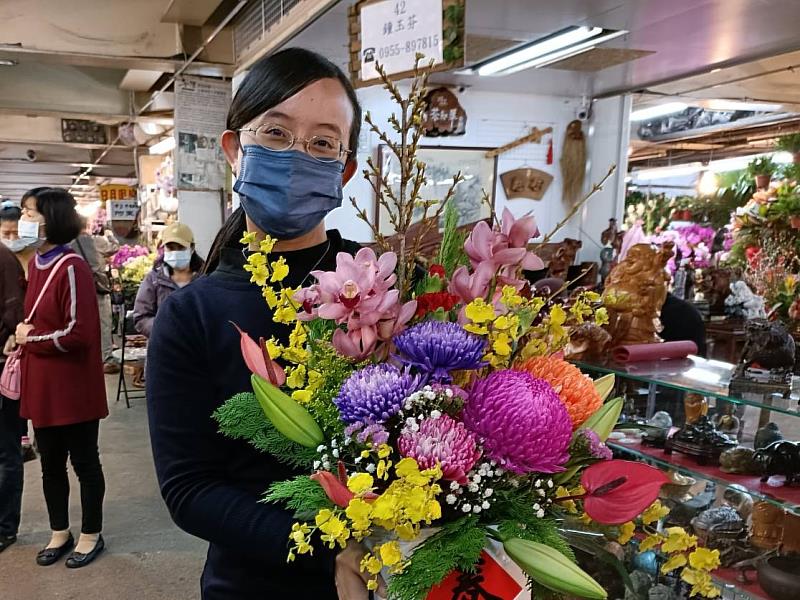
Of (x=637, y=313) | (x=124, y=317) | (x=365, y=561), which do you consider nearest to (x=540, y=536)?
(x=365, y=561)

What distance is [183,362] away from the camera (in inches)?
40.0

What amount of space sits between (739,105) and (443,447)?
6.17m

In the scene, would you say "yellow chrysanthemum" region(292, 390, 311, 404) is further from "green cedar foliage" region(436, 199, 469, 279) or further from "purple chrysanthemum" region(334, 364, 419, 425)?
"green cedar foliage" region(436, 199, 469, 279)

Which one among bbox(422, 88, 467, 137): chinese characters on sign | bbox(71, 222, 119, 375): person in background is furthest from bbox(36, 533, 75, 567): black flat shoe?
bbox(422, 88, 467, 137): chinese characters on sign

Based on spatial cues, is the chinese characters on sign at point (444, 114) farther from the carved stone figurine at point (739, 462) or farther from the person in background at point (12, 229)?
the carved stone figurine at point (739, 462)

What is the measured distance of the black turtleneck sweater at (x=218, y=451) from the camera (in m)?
0.95

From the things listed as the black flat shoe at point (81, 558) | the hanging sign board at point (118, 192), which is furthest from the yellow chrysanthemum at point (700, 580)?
the hanging sign board at point (118, 192)

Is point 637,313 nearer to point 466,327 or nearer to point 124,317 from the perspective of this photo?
point 466,327

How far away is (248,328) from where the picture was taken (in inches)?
42.5

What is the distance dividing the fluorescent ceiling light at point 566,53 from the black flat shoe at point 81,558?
377 cm

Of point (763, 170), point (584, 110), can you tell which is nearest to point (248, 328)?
point (584, 110)

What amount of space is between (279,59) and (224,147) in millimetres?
220

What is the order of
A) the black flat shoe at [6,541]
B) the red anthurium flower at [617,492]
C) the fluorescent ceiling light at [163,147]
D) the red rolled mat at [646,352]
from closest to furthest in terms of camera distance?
the red anthurium flower at [617,492]
the red rolled mat at [646,352]
the black flat shoe at [6,541]
the fluorescent ceiling light at [163,147]

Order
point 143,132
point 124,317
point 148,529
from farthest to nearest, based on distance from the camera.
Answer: point 143,132 < point 124,317 < point 148,529
